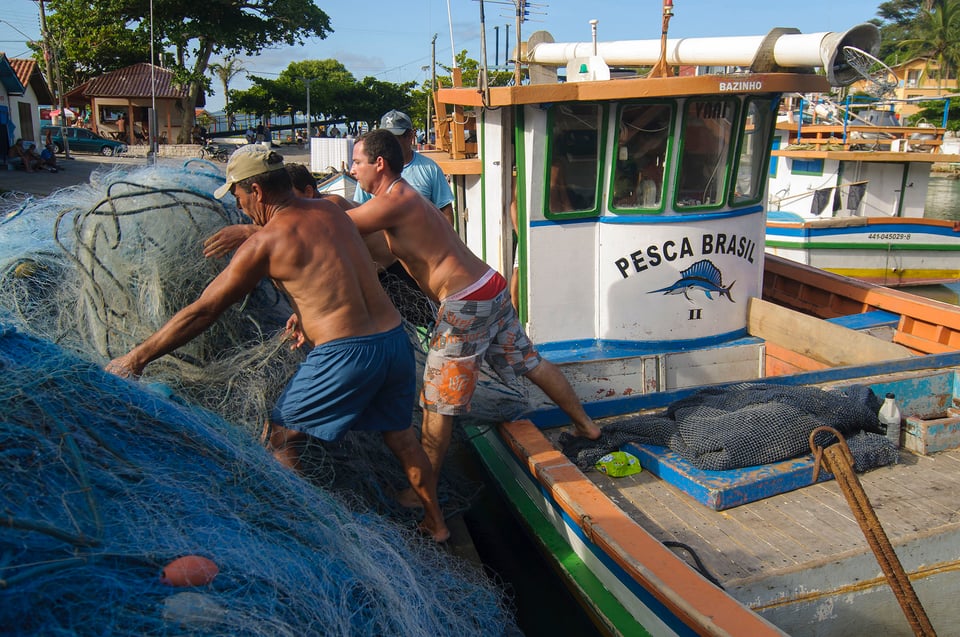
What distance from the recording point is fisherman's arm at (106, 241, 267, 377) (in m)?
2.97

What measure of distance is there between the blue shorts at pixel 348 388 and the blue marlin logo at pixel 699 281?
2705 mm

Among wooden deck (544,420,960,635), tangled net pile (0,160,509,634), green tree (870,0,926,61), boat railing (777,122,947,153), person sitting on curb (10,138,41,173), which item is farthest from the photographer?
green tree (870,0,926,61)

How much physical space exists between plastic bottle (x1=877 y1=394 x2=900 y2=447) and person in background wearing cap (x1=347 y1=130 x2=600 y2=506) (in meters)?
2.12

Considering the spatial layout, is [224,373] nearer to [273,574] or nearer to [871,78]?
[273,574]

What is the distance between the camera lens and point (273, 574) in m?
2.26

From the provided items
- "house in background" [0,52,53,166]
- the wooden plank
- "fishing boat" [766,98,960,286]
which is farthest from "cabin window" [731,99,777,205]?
"house in background" [0,52,53,166]

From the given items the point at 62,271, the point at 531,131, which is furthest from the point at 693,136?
the point at 62,271

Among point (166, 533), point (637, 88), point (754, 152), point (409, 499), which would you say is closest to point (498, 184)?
point (637, 88)

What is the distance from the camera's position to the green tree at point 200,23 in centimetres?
3500

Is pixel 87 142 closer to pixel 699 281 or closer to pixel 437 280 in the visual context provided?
pixel 699 281

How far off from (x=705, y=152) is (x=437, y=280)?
2693 millimetres

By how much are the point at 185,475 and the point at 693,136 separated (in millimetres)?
4123

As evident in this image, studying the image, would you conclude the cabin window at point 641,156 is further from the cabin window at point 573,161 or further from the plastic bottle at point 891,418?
the plastic bottle at point 891,418

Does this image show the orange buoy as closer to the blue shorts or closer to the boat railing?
the blue shorts
